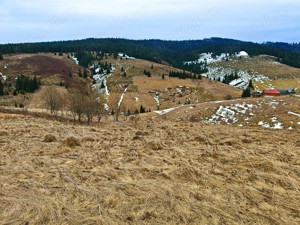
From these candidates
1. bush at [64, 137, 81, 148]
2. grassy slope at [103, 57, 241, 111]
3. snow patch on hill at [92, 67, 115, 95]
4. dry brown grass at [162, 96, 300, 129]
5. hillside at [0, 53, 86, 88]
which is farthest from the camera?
hillside at [0, 53, 86, 88]

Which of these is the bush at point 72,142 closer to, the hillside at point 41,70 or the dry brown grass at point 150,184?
the dry brown grass at point 150,184

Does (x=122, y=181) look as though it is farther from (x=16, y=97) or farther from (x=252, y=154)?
(x=16, y=97)

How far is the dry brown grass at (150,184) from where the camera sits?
680cm

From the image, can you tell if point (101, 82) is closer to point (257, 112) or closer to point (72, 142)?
point (257, 112)

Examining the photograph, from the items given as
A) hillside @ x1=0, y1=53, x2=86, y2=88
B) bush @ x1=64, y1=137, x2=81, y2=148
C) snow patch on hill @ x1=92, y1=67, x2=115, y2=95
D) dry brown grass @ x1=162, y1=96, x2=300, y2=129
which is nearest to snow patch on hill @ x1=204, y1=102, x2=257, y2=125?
dry brown grass @ x1=162, y1=96, x2=300, y2=129

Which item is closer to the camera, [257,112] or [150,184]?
[150,184]

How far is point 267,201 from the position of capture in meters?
7.64

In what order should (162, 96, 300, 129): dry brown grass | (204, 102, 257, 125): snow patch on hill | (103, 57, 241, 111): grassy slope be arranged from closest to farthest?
(162, 96, 300, 129): dry brown grass, (204, 102, 257, 125): snow patch on hill, (103, 57, 241, 111): grassy slope

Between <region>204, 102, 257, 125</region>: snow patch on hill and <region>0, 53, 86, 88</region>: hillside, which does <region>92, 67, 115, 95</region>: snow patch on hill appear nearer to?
<region>0, 53, 86, 88</region>: hillside

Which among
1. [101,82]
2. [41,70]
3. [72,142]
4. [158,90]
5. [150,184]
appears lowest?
[158,90]

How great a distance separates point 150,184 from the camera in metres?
8.53

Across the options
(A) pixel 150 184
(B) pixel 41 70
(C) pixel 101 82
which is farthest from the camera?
(B) pixel 41 70

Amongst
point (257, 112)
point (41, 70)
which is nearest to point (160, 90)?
point (41, 70)

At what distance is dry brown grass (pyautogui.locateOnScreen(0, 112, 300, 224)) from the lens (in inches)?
268
